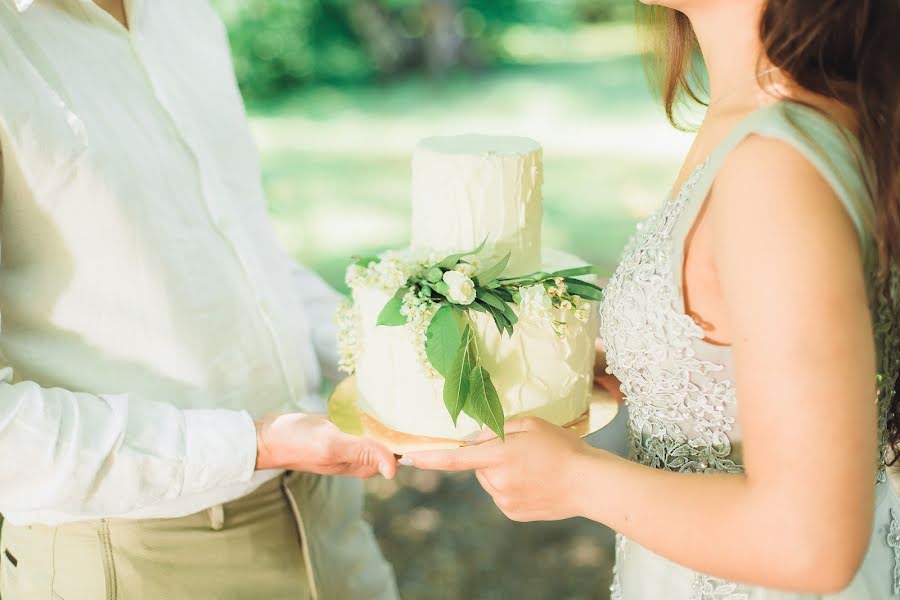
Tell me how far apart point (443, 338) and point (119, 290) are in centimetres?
68

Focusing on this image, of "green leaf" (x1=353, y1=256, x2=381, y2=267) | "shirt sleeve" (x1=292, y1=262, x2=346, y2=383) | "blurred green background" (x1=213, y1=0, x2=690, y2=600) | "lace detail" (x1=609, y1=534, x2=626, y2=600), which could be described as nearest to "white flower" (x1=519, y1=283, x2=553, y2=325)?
"green leaf" (x1=353, y1=256, x2=381, y2=267)

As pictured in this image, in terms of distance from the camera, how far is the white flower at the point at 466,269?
1.82 metres

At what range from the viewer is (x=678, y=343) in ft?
4.85

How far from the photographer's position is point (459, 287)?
5.79 feet

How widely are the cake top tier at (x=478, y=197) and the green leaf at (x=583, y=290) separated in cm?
12

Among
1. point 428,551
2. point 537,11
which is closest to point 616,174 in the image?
point 428,551

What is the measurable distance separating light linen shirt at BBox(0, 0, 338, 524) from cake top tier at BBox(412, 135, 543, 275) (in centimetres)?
45

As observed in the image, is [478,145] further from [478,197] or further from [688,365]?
[688,365]

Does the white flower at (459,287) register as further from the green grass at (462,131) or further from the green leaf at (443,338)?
the green grass at (462,131)

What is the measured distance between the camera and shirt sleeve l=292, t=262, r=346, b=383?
251 cm

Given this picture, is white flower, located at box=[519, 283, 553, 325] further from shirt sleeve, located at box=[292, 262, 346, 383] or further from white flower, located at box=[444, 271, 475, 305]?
shirt sleeve, located at box=[292, 262, 346, 383]

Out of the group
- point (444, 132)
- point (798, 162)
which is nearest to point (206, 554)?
point (798, 162)

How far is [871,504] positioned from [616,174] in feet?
32.2

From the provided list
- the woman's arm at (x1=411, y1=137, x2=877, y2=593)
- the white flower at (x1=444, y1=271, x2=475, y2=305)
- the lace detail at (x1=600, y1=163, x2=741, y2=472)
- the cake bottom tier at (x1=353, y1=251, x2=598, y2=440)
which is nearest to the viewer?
the woman's arm at (x1=411, y1=137, x2=877, y2=593)
